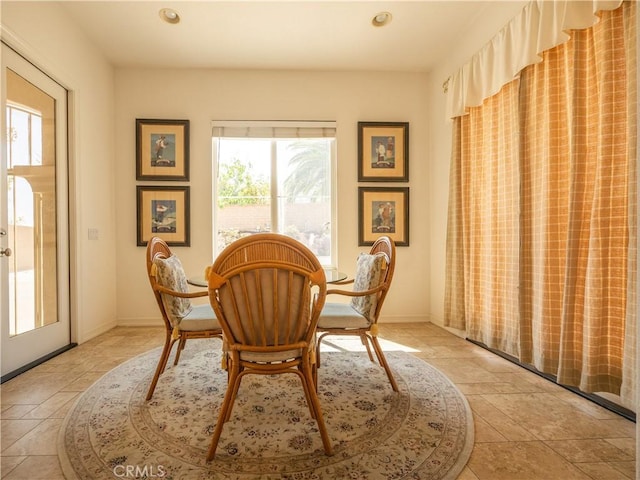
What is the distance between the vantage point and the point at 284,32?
3012 millimetres

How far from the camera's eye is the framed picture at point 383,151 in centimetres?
375

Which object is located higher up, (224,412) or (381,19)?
(381,19)

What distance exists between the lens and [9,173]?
7.48ft

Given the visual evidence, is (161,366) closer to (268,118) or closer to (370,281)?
(370,281)

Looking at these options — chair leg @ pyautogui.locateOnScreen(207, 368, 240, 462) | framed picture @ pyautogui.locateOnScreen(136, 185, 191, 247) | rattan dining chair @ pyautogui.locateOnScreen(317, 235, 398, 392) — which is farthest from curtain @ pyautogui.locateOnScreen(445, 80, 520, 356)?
framed picture @ pyautogui.locateOnScreen(136, 185, 191, 247)

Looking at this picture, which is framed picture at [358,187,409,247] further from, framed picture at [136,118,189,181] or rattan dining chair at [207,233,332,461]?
rattan dining chair at [207,233,332,461]

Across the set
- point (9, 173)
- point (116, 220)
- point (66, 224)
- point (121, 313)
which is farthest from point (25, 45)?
point (121, 313)

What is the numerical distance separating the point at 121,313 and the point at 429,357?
3.29m

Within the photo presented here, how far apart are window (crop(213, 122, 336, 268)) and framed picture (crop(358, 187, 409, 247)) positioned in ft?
1.18

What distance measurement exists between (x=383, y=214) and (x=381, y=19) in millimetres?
1920

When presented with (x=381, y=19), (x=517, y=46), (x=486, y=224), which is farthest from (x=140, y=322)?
(x=517, y=46)

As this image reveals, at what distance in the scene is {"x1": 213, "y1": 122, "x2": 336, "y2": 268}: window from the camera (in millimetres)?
3734

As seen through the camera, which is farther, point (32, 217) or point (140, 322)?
point (140, 322)

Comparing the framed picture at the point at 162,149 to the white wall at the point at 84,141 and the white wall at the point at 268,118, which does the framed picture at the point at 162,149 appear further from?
the white wall at the point at 84,141
